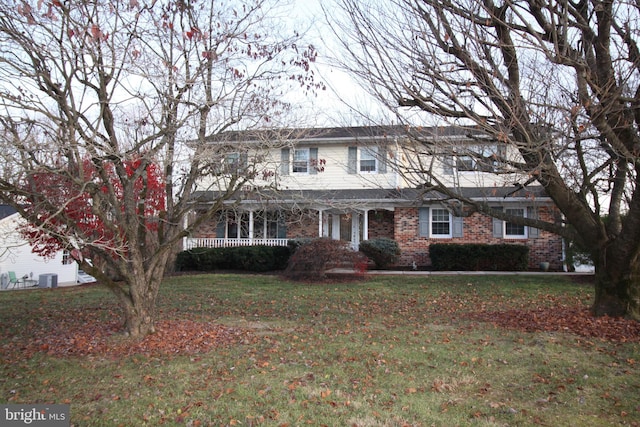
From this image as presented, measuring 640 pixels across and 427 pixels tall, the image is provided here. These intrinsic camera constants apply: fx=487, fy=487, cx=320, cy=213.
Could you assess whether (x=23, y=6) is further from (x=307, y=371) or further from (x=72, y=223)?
(x=307, y=371)

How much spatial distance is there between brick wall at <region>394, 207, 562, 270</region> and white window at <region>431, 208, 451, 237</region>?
0.28 meters

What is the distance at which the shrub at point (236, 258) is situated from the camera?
738 inches

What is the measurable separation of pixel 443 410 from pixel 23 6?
23.3ft

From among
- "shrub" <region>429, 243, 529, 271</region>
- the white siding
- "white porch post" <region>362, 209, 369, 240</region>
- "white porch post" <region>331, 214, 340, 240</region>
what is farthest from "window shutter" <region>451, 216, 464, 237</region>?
the white siding

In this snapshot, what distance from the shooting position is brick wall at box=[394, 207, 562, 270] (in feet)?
63.2

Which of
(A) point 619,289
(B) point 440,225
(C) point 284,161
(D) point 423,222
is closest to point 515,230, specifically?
(B) point 440,225

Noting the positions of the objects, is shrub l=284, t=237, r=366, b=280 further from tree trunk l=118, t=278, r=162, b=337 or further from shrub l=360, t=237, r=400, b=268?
tree trunk l=118, t=278, r=162, b=337

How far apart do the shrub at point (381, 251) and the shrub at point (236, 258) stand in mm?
3096

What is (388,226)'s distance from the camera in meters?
21.2

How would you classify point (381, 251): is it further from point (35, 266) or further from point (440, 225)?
point (35, 266)

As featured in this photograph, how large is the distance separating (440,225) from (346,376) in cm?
1503

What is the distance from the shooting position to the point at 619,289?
8.42m

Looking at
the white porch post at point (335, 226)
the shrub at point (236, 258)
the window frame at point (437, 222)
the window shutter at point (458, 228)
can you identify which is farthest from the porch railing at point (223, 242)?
the window shutter at point (458, 228)

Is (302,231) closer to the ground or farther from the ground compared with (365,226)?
closer to the ground
